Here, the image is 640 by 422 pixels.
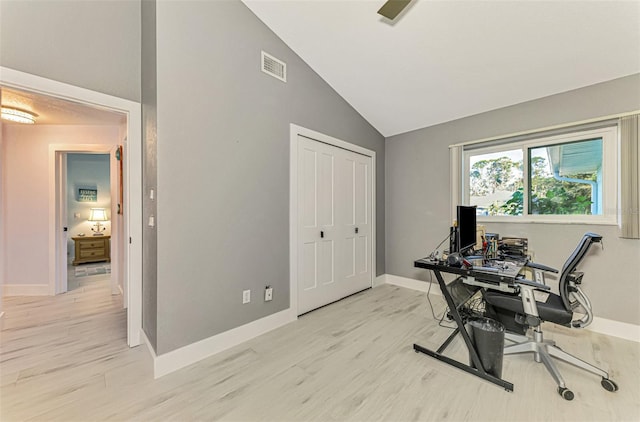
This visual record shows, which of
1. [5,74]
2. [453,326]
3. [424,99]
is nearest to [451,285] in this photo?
[453,326]

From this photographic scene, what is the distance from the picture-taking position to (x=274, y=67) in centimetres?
265

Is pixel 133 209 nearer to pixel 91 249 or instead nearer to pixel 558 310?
pixel 558 310

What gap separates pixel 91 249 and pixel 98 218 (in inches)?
30.5

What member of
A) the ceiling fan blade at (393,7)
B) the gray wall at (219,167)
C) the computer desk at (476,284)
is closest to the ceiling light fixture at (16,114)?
the gray wall at (219,167)

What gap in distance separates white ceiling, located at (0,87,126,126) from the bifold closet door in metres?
2.05

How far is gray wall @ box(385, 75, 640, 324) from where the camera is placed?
7.96ft

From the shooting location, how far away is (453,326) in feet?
8.64

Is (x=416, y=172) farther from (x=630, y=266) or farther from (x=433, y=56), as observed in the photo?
(x=630, y=266)

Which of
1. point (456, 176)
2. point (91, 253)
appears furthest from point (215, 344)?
point (91, 253)

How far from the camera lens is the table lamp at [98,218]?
6.04m

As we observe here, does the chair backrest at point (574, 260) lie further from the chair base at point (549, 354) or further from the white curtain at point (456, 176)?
the white curtain at point (456, 176)

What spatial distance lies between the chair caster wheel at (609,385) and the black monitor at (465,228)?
1160 millimetres

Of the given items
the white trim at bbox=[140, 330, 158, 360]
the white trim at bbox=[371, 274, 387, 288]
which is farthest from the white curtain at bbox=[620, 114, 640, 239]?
the white trim at bbox=[140, 330, 158, 360]

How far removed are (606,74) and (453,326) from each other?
2.82 meters
